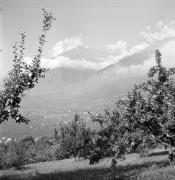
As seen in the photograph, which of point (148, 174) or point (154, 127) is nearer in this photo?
point (148, 174)

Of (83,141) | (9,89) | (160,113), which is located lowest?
(83,141)

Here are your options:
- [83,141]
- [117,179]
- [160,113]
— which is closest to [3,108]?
[117,179]

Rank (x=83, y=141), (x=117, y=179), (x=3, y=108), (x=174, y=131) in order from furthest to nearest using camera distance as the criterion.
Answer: (x=83, y=141) < (x=174, y=131) < (x=117, y=179) < (x=3, y=108)

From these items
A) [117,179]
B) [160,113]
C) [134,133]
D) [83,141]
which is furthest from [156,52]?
[83,141]

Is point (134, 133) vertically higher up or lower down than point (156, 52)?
lower down

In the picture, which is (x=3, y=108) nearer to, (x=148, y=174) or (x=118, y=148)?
(x=148, y=174)

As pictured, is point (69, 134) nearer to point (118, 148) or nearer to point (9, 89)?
point (118, 148)

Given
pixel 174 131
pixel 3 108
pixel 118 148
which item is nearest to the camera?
pixel 3 108

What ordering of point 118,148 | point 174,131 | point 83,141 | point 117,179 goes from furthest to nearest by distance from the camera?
point 83,141, point 118,148, point 174,131, point 117,179

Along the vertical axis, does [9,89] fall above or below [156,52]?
below
